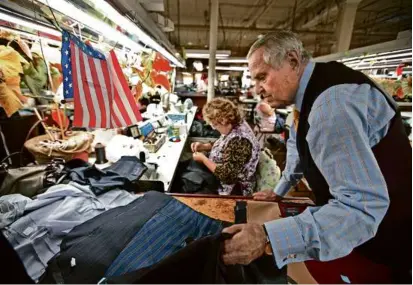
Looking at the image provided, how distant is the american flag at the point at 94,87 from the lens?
1.52 meters

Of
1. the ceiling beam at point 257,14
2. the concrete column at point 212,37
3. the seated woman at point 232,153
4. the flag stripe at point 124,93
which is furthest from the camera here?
the ceiling beam at point 257,14

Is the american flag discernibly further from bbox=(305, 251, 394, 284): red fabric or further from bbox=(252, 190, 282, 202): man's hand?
bbox=(305, 251, 394, 284): red fabric

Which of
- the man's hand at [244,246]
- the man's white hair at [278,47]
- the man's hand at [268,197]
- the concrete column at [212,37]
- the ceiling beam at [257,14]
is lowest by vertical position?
the man's hand at [268,197]

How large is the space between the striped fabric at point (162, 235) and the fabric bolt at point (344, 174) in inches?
17.2

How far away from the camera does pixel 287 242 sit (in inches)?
36.6

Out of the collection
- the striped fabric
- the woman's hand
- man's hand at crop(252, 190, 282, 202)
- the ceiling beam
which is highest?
the ceiling beam

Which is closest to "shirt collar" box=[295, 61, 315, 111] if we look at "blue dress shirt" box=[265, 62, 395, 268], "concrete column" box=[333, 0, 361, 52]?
"blue dress shirt" box=[265, 62, 395, 268]

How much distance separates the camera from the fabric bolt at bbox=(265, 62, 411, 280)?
877mm

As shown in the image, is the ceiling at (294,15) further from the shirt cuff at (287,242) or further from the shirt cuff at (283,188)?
the shirt cuff at (287,242)

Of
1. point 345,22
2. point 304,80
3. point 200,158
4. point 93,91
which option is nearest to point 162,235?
point 304,80

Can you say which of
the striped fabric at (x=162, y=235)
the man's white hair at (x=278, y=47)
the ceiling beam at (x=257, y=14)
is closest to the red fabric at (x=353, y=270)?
the striped fabric at (x=162, y=235)

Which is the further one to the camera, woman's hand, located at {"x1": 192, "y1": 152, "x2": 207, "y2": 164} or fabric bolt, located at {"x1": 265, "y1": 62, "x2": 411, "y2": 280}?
woman's hand, located at {"x1": 192, "y1": 152, "x2": 207, "y2": 164}

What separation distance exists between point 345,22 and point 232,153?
280 inches

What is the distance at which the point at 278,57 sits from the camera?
1.21 meters
